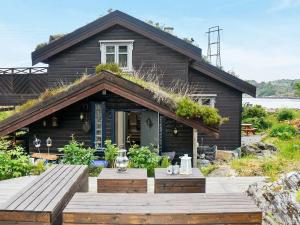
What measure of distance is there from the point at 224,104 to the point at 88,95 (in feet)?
26.1

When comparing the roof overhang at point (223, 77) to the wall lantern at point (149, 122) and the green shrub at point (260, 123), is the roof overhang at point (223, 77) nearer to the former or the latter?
the wall lantern at point (149, 122)

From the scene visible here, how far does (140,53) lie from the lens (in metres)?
16.6

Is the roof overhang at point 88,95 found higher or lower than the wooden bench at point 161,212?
higher

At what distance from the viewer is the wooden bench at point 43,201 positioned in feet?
14.5

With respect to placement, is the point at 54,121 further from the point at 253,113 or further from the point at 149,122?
the point at 253,113

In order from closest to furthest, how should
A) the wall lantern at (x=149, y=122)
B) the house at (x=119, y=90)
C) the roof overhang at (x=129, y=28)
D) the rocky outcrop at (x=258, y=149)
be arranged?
the house at (x=119, y=90), the wall lantern at (x=149, y=122), the roof overhang at (x=129, y=28), the rocky outcrop at (x=258, y=149)

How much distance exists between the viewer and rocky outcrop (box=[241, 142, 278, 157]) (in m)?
17.6

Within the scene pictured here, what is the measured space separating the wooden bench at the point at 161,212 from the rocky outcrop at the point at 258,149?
13256 millimetres

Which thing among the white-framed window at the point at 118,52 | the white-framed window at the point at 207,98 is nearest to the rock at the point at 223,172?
the white-framed window at the point at 207,98

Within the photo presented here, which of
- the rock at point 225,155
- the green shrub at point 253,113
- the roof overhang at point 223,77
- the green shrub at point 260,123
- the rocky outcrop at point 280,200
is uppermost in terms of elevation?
the roof overhang at point 223,77

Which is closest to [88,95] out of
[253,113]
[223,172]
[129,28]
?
[223,172]

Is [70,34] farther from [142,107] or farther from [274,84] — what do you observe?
[274,84]

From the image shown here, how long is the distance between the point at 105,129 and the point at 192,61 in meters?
6.24

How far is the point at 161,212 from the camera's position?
443 centimetres
